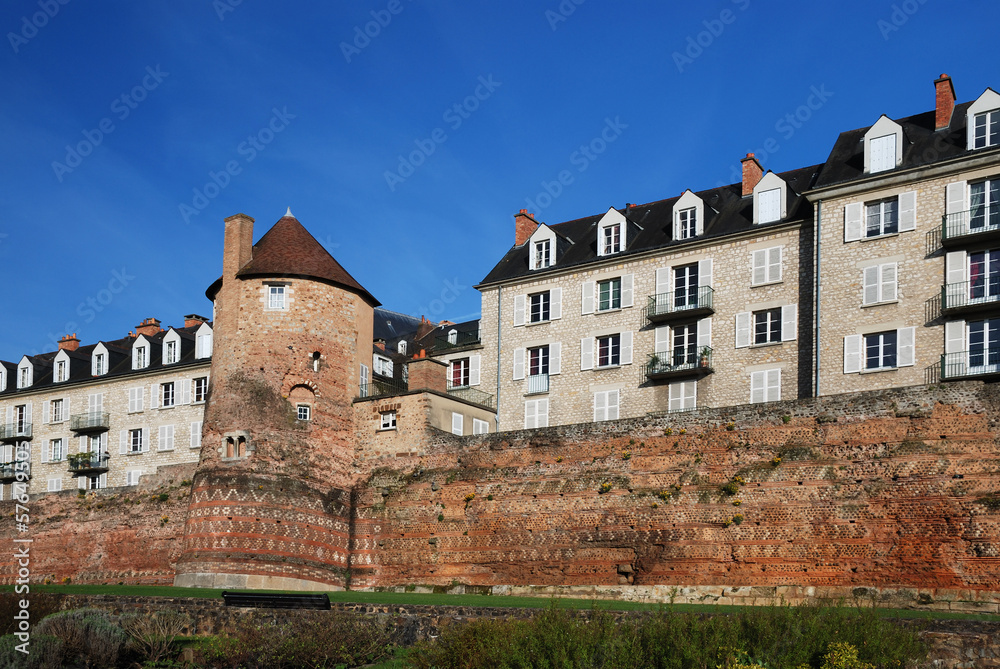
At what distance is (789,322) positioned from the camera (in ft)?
117

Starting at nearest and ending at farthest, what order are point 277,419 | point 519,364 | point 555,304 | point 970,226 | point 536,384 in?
point 970,226
point 277,419
point 536,384
point 555,304
point 519,364

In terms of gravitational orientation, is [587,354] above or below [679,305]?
below

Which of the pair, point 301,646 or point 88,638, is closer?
point 301,646

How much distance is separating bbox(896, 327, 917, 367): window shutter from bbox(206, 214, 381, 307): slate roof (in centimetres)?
1754

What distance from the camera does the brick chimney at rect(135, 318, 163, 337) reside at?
57500 millimetres

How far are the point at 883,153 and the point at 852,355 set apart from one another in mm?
6453

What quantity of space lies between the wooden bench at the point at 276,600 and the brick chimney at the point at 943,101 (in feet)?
76.8

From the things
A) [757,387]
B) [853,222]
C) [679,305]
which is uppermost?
[853,222]

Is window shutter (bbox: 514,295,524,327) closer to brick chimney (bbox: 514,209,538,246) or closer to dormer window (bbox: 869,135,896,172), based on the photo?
brick chimney (bbox: 514,209,538,246)

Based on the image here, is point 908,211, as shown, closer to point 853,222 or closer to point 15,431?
point 853,222

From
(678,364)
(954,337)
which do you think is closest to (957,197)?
(954,337)

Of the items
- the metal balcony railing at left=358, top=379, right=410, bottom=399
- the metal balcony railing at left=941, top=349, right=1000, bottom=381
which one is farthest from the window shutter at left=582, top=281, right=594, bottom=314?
the metal balcony railing at left=941, top=349, right=1000, bottom=381

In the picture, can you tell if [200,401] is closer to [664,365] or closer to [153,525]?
[153,525]

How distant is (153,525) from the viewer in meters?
39.1
